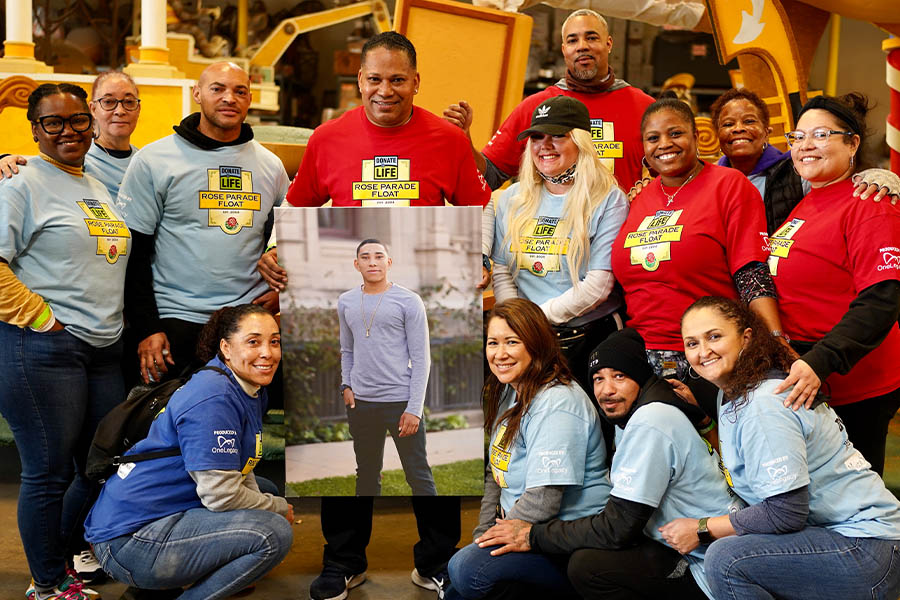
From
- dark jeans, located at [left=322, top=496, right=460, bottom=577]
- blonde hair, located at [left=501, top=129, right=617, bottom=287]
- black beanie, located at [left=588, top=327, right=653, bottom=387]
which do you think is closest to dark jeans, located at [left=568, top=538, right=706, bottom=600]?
black beanie, located at [left=588, top=327, right=653, bottom=387]

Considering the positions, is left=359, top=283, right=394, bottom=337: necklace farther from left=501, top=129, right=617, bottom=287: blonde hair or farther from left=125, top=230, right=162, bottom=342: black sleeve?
left=125, top=230, right=162, bottom=342: black sleeve

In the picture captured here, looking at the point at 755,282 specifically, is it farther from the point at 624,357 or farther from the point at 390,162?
the point at 390,162

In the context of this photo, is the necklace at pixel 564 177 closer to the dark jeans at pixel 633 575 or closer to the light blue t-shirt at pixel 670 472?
the light blue t-shirt at pixel 670 472

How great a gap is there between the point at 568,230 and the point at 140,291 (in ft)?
4.80

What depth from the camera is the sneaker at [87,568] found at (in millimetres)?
3326

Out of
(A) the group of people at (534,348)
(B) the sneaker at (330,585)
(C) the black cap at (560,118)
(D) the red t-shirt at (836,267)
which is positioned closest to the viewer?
(A) the group of people at (534,348)

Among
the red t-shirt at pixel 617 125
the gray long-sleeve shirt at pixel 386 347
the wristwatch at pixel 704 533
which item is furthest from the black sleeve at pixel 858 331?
the gray long-sleeve shirt at pixel 386 347

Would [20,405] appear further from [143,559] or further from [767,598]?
[767,598]

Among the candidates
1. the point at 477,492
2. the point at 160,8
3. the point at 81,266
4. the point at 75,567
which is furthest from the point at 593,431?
the point at 160,8

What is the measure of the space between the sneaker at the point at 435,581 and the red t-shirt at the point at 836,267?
1382 millimetres

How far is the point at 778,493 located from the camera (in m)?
2.32

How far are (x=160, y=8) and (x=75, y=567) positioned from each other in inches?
153

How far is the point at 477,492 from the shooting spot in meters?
3.00

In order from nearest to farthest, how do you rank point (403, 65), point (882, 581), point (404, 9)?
point (882, 581)
point (403, 65)
point (404, 9)
